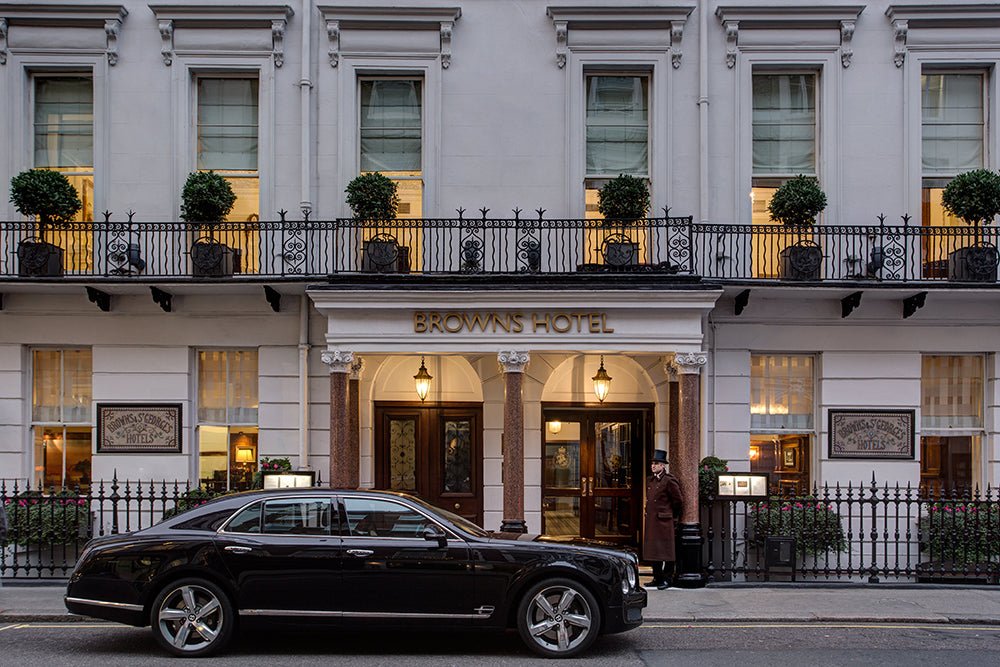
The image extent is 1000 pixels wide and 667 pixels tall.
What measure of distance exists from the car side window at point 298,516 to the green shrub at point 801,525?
668 centimetres

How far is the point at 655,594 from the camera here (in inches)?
468

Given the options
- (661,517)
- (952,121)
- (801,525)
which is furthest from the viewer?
(952,121)

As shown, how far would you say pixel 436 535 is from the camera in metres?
8.76

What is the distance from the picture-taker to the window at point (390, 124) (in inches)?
579

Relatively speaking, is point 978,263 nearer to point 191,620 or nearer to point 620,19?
point 620,19

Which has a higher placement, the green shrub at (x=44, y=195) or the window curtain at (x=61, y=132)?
the window curtain at (x=61, y=132)

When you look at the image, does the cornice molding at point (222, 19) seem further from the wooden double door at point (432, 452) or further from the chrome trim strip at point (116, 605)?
the chrome trim strip at point (116, 605)

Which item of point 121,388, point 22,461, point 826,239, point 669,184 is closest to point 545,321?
point 669,184

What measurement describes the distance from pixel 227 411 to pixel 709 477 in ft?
24.9

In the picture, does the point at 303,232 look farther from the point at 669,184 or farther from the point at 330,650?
the point at 330,650

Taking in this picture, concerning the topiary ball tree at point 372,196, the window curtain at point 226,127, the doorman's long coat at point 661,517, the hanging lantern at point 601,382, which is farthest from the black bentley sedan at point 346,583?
the window curtain at point 226,127

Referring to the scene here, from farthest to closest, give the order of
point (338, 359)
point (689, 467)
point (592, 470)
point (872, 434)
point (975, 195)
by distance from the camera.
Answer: point (592, 470), point (872, 434), point (975, 195), point (338, 359), point (689, 467)

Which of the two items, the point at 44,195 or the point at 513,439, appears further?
the point at 44,195

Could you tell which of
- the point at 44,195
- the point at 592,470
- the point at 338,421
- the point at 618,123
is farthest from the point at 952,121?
the point at 44,195
